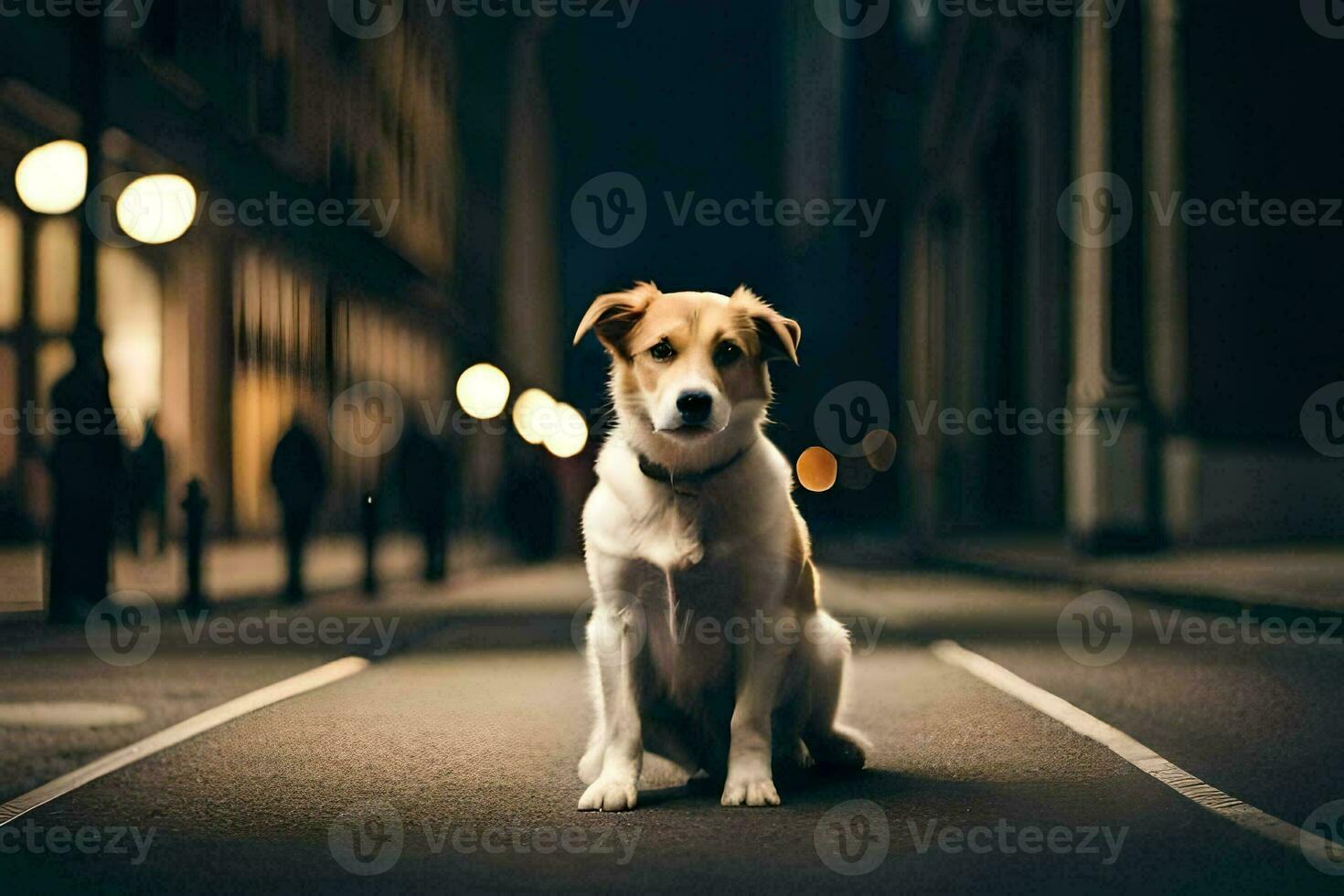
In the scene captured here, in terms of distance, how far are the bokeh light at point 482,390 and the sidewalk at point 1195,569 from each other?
25.4 feet

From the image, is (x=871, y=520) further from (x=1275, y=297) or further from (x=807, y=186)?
(x=807, y=186)

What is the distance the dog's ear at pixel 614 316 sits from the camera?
17.5 feet

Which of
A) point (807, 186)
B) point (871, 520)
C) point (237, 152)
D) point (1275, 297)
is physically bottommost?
point (871, 520)

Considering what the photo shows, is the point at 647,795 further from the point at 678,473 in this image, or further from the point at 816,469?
the point at 816,469

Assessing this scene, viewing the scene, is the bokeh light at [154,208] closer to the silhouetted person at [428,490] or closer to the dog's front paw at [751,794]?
the silhouetted person at [428,490]

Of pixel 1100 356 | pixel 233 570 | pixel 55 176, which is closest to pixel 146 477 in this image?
pixel 233 570

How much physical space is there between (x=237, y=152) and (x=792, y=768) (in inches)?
1102

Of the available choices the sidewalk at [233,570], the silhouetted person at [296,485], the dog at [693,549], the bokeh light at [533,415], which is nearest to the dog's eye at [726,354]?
the dog at [693,549]

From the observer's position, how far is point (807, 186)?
158875mm

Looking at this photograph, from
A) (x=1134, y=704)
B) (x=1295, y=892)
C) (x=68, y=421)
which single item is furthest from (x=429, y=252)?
(x=1295, y=892)

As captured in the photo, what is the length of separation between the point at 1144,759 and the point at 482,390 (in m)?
23.0

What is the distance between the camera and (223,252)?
31203 millimetres

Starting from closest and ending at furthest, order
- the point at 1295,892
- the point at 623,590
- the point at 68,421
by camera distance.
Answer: the point at 1295,892
the point at 623,590
the point at 68,421

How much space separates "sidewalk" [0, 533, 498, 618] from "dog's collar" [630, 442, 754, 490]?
9.23 meters
